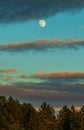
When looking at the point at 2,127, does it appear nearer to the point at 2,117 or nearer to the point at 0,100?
the point at 2,117

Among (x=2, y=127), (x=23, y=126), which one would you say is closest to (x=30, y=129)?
(x=23, y=126)

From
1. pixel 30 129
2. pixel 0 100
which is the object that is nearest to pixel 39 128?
pixel 30 129

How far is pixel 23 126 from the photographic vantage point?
Answer: 196 m

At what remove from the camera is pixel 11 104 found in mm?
191375

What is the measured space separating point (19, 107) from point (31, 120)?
6.90m

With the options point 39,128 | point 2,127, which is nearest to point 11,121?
point 2,127

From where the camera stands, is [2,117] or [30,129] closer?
[2,117]

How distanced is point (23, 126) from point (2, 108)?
10358 millimetres

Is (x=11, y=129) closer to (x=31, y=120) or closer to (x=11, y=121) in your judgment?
(x=11, y=121)

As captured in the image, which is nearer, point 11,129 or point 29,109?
point 11,129

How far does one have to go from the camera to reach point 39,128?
642ft

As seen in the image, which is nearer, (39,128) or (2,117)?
(2,117)

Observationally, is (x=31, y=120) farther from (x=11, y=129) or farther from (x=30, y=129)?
(x=11, y=129)

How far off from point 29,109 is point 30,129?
6.71 meters
